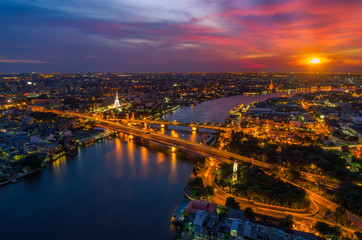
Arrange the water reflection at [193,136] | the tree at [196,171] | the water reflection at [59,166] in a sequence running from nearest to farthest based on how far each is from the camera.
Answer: the tree at [196,171] < the water reflection at [59,166] < the water reflection at [193,136]

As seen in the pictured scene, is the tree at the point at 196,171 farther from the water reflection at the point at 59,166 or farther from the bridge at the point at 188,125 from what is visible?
the bridge at the point at 188,125

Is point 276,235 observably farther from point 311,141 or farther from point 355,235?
point 311,141

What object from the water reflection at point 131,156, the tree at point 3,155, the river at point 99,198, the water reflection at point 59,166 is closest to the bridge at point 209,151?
the river at point 99,198

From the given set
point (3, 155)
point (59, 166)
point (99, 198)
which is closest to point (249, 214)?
point (99, 198)

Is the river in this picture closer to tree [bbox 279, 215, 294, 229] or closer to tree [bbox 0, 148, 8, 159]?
tree [bbox 0, 148, 8, 159]

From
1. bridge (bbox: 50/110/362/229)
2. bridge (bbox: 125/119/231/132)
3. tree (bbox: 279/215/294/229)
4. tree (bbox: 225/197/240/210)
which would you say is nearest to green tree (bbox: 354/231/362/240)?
bridge (bbox: 50/110/362/229)

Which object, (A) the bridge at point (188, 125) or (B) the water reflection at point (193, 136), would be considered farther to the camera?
(A) the bridge at point (188, 125)

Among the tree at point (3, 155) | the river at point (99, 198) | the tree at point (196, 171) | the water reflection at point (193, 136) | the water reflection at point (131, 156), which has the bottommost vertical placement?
the river at point (99, 198)

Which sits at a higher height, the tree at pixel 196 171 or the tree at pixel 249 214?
the tree at pixel 249 214

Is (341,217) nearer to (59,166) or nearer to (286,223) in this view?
(286,223)
